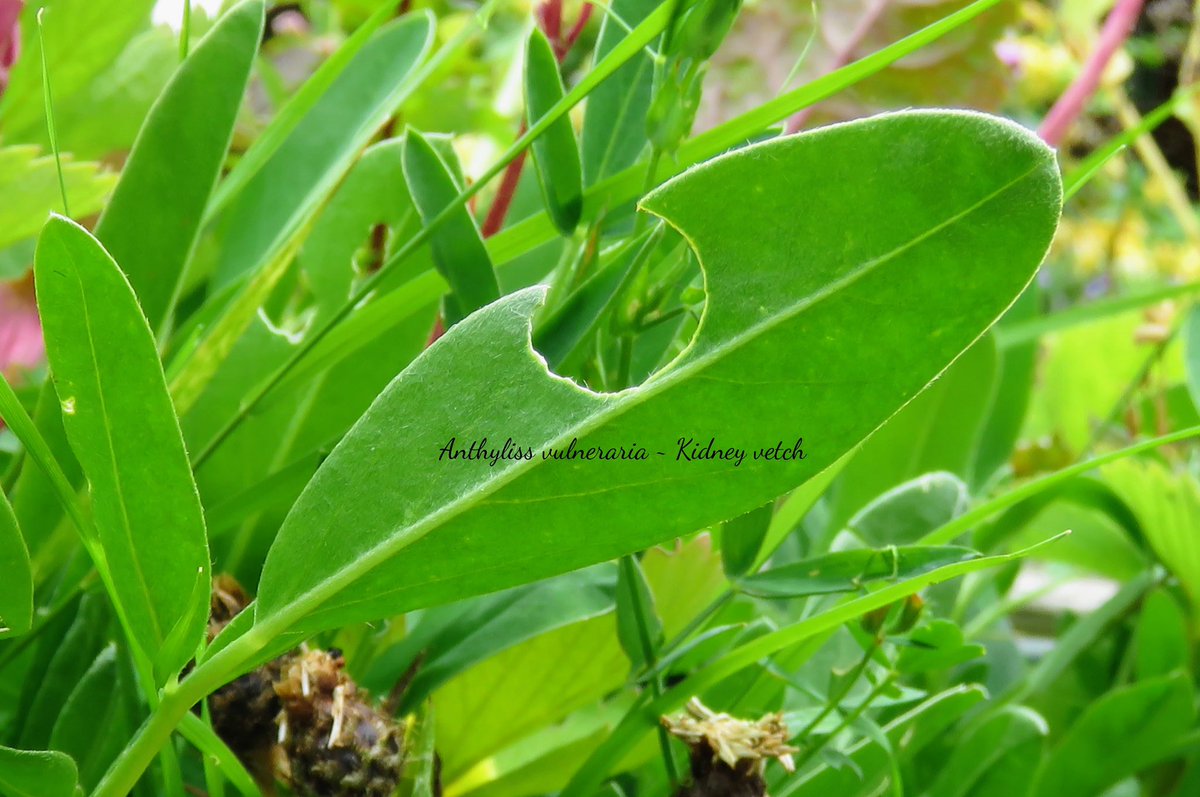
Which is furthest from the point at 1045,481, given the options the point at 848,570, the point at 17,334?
the point at 17,334

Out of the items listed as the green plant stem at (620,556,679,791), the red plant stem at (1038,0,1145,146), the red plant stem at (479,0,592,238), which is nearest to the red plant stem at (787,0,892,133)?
the red plant stem at (1038,0,1145,146)

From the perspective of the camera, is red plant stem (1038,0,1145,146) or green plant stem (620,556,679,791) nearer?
green plant stem (620,556,679,791)

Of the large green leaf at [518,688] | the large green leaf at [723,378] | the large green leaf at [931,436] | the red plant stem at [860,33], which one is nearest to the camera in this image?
the large green leaf at [723,378]

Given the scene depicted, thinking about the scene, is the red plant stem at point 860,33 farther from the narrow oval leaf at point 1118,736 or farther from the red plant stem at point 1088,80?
the narrow oval leaf at point 1118,736

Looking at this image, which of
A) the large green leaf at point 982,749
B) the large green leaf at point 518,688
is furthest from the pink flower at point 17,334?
the large green leaf at point 982,749

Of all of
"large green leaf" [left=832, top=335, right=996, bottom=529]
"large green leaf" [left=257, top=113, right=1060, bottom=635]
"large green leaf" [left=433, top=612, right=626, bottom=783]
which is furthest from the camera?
"large green leaf" [left=832, top=335, right=996, bottom=529]

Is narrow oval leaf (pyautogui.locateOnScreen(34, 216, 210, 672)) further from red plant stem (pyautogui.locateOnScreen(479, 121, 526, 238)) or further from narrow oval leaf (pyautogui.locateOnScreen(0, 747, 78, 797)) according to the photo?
red plant stem (pyautogui.locateOnScreen(479, 121, 526, 238))

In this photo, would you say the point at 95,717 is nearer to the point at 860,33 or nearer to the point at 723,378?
the point at 723,378
